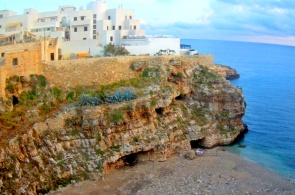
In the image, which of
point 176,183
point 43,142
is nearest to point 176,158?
point 176,183

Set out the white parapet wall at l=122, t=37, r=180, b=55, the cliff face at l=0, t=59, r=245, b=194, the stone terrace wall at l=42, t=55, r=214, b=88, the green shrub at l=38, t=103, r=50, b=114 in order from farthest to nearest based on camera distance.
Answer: the white parapet wall at l=122, t=37, r=180, b=55
the stone terrace wall at l=42, t=55, r=214, b=88
the green shrub at l=38, t=103, r=50, b=114
the cliff face at l=0, t=59, r=245, b=194

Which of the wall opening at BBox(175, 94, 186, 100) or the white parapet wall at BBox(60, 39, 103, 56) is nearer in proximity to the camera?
the wall opening at BBox(175, 94, 186, 100)

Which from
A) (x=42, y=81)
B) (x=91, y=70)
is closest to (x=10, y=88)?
(x=42, y=81)

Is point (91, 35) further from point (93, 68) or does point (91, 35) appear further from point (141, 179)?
point (141, 179)

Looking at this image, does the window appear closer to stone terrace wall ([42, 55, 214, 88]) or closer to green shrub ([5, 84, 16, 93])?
green shrub ([5, 84, 16, 93])

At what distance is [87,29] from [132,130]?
1850cm

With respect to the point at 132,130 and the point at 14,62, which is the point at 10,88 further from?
the point at 132,130

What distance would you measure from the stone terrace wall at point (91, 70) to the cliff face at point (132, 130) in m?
1.01

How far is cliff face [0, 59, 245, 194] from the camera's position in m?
25.3

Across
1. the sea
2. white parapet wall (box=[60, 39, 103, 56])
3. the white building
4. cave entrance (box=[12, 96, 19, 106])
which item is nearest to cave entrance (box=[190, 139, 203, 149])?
the sea

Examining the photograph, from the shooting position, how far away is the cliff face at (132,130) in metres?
25.3

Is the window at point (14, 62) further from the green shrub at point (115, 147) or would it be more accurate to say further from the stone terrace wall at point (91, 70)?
the green shrub at point (115, 147)

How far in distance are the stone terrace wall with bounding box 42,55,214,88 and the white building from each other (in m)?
4.92

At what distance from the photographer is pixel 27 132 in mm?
26281
